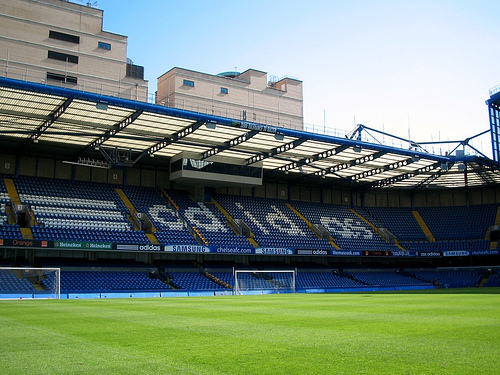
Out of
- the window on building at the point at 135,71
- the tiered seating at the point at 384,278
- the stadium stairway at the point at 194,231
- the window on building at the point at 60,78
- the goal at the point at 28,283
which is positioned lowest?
the tiered seating at the point at 384,278

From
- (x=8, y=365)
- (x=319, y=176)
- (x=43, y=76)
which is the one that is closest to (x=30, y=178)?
(x=43, y=76)

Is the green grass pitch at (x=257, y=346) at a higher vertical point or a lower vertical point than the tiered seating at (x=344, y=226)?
lower

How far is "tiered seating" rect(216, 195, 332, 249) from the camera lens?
2044 inches

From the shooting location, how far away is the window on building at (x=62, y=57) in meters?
49.2

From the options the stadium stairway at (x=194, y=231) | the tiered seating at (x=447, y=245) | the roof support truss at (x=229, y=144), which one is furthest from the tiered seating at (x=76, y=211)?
the tiered seating at (x=447, y=245)

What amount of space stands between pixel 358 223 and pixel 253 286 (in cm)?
2343

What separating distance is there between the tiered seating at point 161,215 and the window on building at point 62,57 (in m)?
13.8

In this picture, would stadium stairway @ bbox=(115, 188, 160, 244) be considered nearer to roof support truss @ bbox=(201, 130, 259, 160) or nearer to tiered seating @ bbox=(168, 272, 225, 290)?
tiered seating @ bbox=(168, 272, 225, 290)

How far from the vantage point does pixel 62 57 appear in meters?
49.8

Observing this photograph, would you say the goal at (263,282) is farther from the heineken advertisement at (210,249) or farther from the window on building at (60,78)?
the window on building at (60,78)

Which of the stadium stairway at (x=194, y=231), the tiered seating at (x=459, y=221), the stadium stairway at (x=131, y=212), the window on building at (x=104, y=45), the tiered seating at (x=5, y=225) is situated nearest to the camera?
the tiered seating at (x=5, y=225)

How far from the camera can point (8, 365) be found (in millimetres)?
7520

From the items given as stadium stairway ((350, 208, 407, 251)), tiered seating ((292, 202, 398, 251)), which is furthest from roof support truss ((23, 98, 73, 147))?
stadium stairway ((350, 208, 407, 251))

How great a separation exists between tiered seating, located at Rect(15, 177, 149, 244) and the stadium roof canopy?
3.14 m
